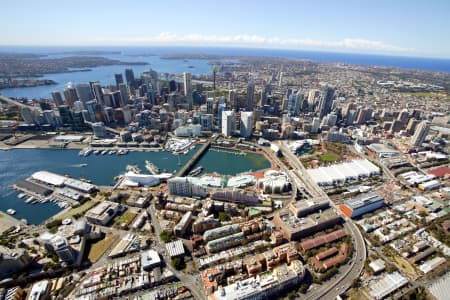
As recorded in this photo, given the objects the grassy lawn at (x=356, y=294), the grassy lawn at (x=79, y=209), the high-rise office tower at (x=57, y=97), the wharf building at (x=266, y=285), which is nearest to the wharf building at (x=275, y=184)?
the wharf building at (x=266, y=285)

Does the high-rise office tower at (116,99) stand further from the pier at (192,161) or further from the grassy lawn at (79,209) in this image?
the grassy lawn at (79,209)

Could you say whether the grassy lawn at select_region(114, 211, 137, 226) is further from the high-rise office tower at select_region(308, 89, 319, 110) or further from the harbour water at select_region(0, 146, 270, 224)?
the high-rise office tower at select_region(308, 89, 319, 110)

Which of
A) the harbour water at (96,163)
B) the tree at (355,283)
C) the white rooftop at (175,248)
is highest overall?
the white rooftop at (175,248)

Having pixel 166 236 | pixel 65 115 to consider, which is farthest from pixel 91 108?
pixel 166 236

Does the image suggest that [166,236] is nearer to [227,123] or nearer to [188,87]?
[227,123]

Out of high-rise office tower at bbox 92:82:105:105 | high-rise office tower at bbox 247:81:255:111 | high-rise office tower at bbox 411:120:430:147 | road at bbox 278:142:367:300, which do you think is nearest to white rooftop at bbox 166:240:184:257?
road at bbox 278:142:367:300

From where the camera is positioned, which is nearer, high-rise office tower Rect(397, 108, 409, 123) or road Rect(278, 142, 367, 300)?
road Rect(278, 142, 367, 300)
